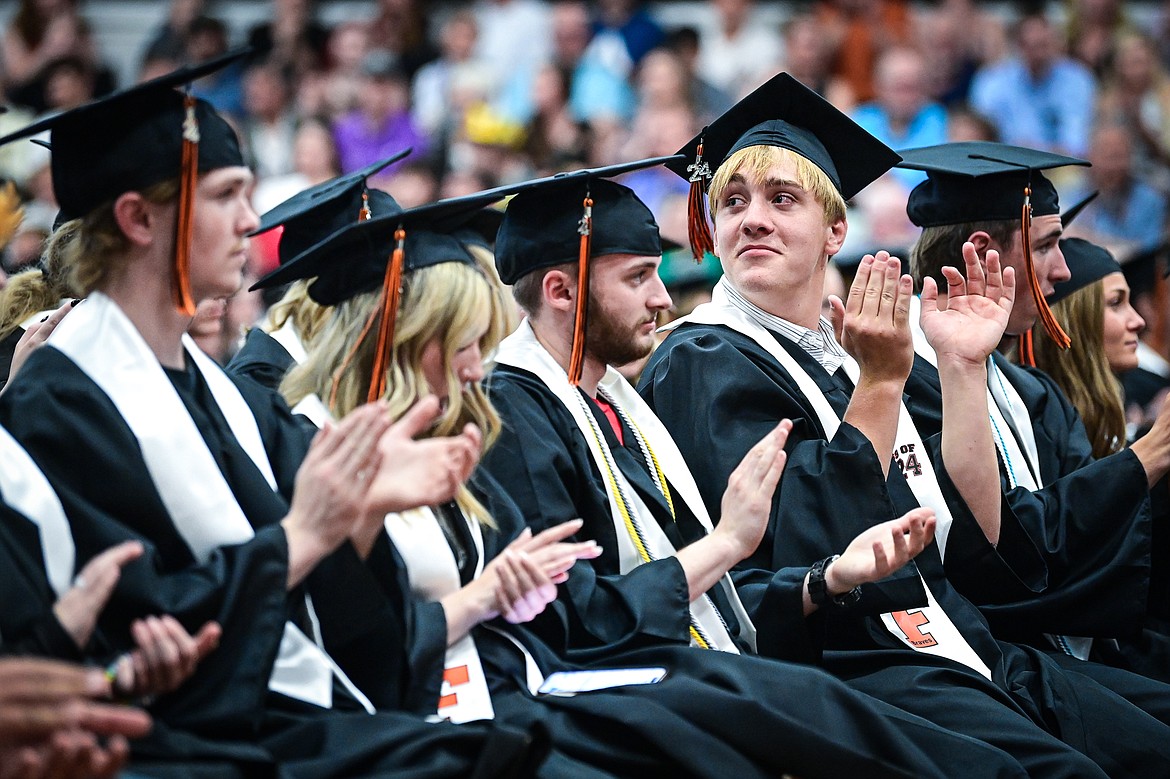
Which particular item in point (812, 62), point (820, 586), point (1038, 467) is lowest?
A: point (820, 586)

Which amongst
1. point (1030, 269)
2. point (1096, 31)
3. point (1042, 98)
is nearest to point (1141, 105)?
point (1042, 98)

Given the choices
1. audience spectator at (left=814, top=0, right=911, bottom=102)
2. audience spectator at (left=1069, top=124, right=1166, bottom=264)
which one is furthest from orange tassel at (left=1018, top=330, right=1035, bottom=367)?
audience spectator at (left=814, top=0, right=911, bottom=102)

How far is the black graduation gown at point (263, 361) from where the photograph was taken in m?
4.27

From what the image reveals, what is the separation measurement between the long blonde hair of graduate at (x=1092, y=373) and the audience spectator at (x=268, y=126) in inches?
239

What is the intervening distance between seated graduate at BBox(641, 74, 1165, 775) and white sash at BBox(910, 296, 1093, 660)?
371 mm

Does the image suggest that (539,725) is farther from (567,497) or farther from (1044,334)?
(1044,334)

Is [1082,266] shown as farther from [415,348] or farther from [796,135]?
[415,348]

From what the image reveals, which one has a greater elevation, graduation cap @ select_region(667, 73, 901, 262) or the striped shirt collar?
graduation cap @ select_region(667, 73, 901, 262)

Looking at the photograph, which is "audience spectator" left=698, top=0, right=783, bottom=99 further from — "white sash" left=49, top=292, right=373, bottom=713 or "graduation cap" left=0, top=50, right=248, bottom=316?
"white sash" left=49, top=292, right=373, bottom=713

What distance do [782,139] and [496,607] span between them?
179 cm

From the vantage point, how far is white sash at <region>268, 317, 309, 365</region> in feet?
14.3

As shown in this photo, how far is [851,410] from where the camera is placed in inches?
151

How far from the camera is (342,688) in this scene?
2.93 meters

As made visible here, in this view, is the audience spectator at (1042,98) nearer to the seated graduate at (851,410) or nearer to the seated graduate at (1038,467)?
the seated graduate at (1038,467)
